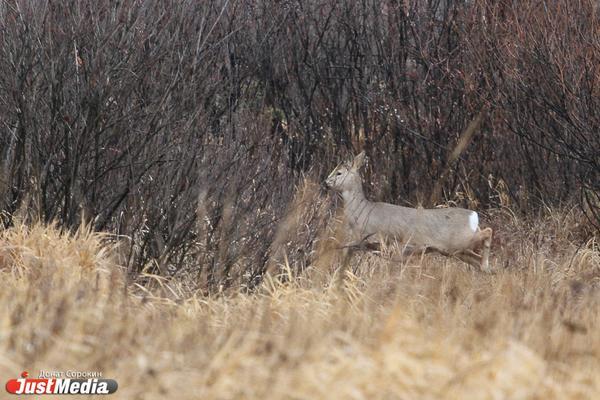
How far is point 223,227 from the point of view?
28.0ft

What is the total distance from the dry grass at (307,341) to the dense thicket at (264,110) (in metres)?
1.63

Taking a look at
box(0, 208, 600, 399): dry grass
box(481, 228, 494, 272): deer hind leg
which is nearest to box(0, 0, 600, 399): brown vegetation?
box(0, 208, 600, 399): dry grass

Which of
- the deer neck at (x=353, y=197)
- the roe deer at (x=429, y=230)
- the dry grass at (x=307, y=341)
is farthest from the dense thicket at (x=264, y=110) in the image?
the dry grass at (x=307, y=341)

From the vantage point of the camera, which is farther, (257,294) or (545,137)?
(545,137)

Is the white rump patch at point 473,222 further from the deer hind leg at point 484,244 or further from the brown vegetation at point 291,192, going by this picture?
the brown vegetation at point 291,192

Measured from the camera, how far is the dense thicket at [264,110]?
8.74 m

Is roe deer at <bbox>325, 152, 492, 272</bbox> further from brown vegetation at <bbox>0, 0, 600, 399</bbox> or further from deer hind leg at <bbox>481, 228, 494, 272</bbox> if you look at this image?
brown vegetation at <bbox>0, 0, 600, 399</bbox>

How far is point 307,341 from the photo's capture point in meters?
5.27

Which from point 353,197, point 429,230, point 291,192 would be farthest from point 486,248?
point 291,192

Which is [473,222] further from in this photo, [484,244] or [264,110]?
[264,110]

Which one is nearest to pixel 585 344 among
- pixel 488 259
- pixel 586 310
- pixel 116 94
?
pixel 586 310

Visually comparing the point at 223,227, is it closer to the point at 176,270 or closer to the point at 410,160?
the point at 176,270

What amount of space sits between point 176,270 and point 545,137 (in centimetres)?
485

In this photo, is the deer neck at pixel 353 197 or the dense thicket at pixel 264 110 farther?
the deer neck at pixel 353 197
